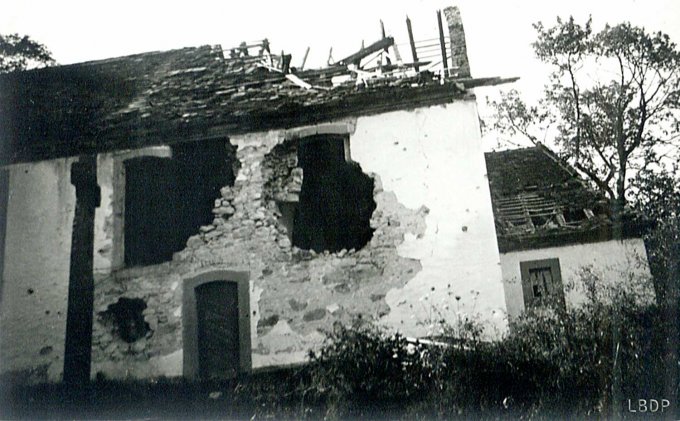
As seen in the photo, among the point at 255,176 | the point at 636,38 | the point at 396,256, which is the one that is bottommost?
the point at 396,256

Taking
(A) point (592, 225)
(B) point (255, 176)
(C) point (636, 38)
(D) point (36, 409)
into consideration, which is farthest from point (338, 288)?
(C) point (636, 38)

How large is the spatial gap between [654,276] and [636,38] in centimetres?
443

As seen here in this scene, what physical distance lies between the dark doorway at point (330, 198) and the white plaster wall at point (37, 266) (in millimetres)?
4069

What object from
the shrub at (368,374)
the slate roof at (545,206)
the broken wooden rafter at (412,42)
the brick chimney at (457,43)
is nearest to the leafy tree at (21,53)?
the shrub at (368,374)

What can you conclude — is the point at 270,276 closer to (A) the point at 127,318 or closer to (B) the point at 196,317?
(B) the point at 196,317

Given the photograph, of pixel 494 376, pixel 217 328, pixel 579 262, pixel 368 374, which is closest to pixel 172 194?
pixel 217 328

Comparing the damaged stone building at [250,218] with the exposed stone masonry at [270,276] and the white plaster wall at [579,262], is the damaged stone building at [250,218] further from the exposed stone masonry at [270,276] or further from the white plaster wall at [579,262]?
the white plaster wall at [579,262]

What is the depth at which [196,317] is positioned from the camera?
29.9 feet

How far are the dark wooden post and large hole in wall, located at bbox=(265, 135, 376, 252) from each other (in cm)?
317

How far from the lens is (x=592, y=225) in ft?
37.2

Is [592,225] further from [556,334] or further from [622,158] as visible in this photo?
[556,334]

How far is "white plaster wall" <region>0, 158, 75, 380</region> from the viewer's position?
29.8 ft

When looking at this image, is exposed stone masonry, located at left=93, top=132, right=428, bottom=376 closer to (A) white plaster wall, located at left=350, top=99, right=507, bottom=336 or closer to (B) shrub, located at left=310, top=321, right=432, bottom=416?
(A) white plaster wall, located at left=350, top=99, right=507, bottom=336

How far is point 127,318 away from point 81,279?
1.07 meters
